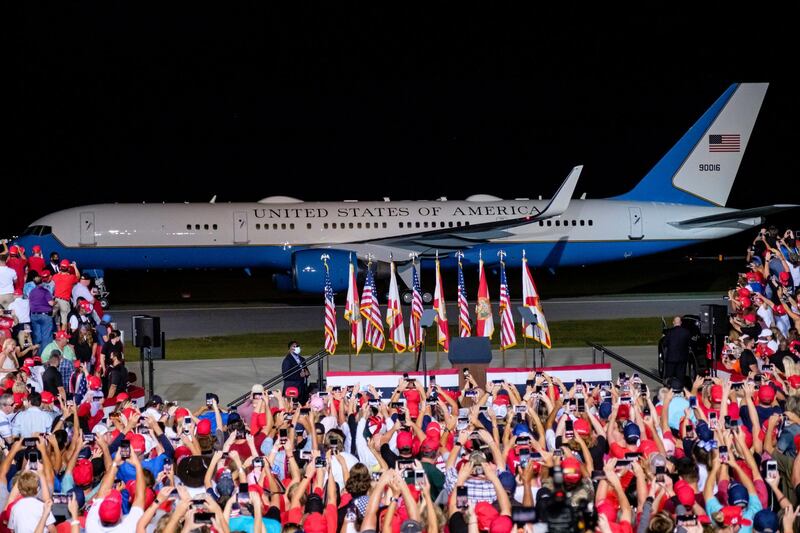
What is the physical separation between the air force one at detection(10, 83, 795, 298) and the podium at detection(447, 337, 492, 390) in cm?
1564

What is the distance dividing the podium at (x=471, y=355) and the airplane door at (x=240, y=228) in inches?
749

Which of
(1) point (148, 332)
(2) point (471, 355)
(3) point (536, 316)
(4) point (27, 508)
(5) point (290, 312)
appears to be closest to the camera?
(4) point (27, 508)

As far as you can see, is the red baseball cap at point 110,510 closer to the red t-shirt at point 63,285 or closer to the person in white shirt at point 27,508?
the person in white shirt at point 27,508

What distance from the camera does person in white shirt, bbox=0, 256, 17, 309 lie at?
18.7 m

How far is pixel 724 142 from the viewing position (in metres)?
37.6

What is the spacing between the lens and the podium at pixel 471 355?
54.2ft

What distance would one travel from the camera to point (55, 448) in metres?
9.50

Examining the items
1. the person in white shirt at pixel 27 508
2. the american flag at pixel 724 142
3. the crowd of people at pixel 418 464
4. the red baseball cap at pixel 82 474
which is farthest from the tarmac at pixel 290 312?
the person in white shirt at pixel 27 508

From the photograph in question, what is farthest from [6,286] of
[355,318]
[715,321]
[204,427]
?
[715,321]

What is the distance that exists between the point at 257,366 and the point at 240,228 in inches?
521

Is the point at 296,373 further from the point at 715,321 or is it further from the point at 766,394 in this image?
the point at 766,394

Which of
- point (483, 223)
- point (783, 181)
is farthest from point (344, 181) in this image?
point (483, 223)

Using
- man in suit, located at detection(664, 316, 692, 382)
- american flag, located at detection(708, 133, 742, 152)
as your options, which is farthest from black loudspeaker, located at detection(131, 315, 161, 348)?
american flag, located at detection(708, 133, 742, 152)

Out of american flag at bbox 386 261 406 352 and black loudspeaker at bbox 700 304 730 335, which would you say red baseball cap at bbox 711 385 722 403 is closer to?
black loudspeaker at bbox 700 304 730 335
